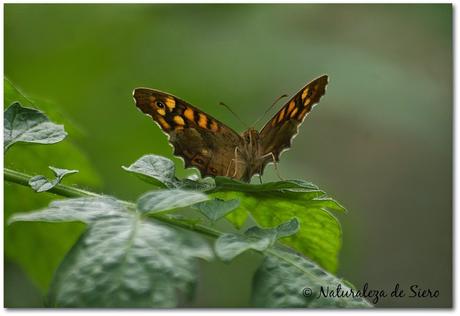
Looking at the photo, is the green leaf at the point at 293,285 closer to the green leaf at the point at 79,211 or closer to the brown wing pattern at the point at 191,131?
the green leaf at the point at 79,211

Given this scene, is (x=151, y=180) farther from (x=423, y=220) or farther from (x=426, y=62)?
(x=423, y=220)

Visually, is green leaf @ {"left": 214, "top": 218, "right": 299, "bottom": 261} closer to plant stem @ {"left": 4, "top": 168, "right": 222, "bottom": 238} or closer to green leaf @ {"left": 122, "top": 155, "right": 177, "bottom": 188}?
plant stem @ {"left": 4, "top": 168, "right": 222, "bottom": 238}

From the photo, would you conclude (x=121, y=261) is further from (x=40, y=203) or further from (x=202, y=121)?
(x=202, y=121)

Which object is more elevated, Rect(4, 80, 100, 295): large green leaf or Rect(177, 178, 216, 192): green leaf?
Rect(177, 178, 216, 192): green leaf

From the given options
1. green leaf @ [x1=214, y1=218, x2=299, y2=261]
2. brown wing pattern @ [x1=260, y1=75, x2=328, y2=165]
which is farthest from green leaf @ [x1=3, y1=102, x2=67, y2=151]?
brown wing pattern @ [x1=260, y1=75, x2=328, y2=165]

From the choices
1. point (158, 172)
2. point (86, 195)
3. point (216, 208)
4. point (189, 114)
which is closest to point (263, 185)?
point (216, 208)

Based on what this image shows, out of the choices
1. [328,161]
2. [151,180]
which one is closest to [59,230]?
[151,180]
